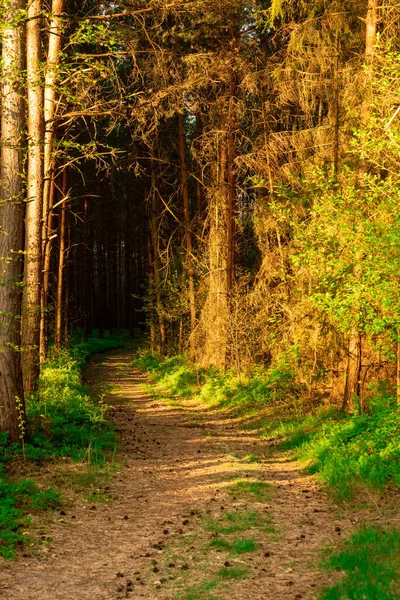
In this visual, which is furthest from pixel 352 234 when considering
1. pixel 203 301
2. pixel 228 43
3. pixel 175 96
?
pixel 203 301

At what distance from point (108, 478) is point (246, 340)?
9.33m

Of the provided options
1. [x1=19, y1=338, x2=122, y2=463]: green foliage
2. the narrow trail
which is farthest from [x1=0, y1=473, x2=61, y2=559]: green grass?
[x1=19, y1=338, x2=122, y2=463]: green foliage

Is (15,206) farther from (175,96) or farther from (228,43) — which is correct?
(228,43)

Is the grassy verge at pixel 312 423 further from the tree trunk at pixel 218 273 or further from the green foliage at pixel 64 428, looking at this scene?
the green foliage at pixel 64 428

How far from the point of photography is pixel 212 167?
65.8 feet

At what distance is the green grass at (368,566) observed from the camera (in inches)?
191

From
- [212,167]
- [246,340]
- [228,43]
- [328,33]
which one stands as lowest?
[246,340]

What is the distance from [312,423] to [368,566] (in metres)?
7.17

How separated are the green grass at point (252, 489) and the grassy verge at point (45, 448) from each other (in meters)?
2.38

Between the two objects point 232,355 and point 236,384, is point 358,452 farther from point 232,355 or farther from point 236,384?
point 232,355

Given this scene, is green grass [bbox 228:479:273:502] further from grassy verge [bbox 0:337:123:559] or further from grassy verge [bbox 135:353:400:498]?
grassy verge [bbox 0:337:123:559]

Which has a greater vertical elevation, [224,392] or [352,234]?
[352,234]

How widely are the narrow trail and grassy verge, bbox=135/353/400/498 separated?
18.9 inches

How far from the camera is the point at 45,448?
32.1ft
